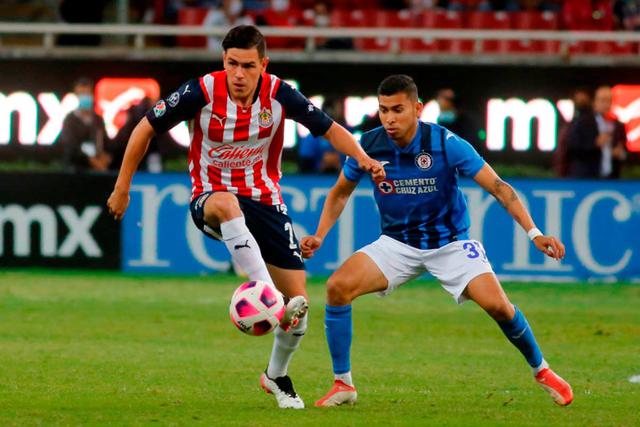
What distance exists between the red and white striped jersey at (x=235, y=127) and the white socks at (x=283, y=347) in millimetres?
770

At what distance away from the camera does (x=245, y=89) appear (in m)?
8.21

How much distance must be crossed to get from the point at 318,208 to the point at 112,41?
8.47m

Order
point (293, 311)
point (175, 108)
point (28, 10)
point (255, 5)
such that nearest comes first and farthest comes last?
point (293, 311), point (175, 108), point (255, 5), point (28, 10)

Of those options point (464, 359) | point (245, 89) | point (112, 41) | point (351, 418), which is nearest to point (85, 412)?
point (351, 418)

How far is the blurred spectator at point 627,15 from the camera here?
2463 cm

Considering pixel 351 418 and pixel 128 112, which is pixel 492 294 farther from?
pixel 128 112

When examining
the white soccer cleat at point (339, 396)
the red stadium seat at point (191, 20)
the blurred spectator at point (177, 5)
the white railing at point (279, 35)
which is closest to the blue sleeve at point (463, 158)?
the white soccer cleat at point (339, 396)

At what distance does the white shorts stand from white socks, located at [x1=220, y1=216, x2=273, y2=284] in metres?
0.86

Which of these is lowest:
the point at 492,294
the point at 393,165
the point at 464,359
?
the point at 464,359

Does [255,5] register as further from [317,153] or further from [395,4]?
[317,153]

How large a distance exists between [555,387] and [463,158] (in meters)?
1.47

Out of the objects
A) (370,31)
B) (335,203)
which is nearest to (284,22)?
(370,31)

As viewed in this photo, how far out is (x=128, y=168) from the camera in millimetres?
8125

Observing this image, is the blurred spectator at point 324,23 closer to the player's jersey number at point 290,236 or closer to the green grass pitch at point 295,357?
the green grass pitch at point 295,357
